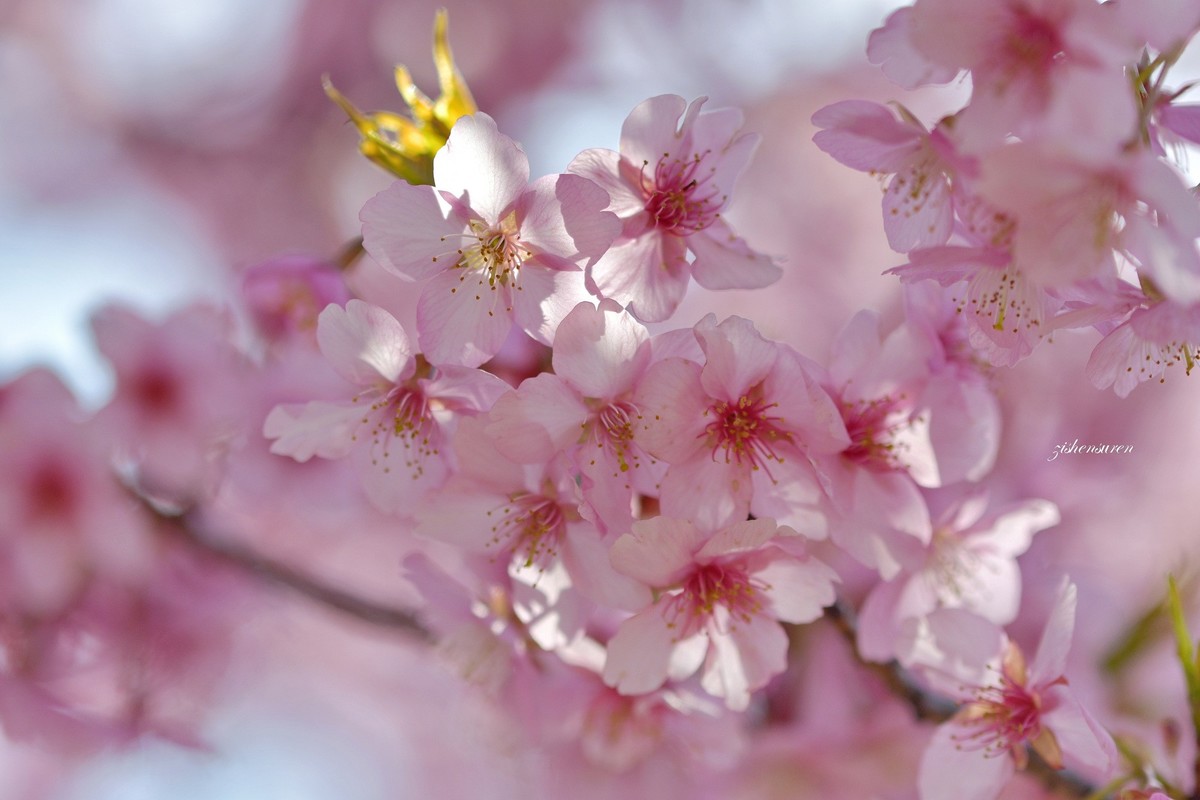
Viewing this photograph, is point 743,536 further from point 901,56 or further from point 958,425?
point 901,56

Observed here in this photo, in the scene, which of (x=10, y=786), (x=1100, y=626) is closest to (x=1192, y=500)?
(x=1100, y=626)

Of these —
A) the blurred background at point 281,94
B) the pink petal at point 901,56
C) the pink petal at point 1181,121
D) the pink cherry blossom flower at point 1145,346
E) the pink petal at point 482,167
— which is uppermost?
the pink petal at point 901,56

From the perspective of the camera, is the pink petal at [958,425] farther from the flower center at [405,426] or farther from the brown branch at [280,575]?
the brown branch at [280,575]

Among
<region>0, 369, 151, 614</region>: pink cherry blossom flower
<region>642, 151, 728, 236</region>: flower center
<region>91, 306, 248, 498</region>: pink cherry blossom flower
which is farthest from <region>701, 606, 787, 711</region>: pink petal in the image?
<region>0, 369, 151, 614</region>: pink cherry blossom flower

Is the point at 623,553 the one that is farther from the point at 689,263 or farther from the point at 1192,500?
the point at 1192,500

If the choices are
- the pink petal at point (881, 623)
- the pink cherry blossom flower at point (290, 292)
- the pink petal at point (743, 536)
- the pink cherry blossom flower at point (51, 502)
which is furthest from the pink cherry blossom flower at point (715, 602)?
the pink cherry blossom flower at point (51, 502)

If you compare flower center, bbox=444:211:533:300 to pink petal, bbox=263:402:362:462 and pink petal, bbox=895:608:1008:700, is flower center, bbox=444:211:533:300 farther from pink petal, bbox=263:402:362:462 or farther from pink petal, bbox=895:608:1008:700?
pink petal, bbox=895:608:1008:700

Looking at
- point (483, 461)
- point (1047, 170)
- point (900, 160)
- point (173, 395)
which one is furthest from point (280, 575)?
point (1047, 170)
